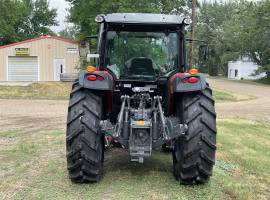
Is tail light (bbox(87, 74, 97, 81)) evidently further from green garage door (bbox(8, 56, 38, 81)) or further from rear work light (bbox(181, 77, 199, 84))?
green garage door (bbox(8, 56, 38, 81))

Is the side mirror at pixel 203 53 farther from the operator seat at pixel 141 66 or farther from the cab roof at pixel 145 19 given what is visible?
the cab roof at pixel 145 19

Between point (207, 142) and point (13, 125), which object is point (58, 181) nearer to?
point (207, 142)

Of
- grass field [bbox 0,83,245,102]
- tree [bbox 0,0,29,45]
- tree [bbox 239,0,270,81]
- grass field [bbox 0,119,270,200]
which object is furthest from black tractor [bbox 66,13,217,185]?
tree [bbox 0,0,29,45]

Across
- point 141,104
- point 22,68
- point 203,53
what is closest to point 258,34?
point 22,68

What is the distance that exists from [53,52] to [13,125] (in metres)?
27.7

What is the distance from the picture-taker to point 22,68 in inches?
1714

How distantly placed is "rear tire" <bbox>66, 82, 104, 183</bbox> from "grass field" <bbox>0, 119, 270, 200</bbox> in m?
0.17

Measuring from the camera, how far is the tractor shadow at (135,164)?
298 inches

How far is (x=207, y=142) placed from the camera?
6641 mm

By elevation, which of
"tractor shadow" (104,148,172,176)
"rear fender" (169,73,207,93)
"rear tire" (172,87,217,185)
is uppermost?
"rear fender" (169,73,207,93)

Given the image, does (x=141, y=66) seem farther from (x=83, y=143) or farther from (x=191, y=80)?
(x=83, y=143)

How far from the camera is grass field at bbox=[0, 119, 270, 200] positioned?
20.5 feet

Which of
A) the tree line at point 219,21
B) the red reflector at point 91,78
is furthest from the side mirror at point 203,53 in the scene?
the tree line at point 219,21

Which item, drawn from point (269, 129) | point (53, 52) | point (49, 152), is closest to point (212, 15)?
point (53, 52)
